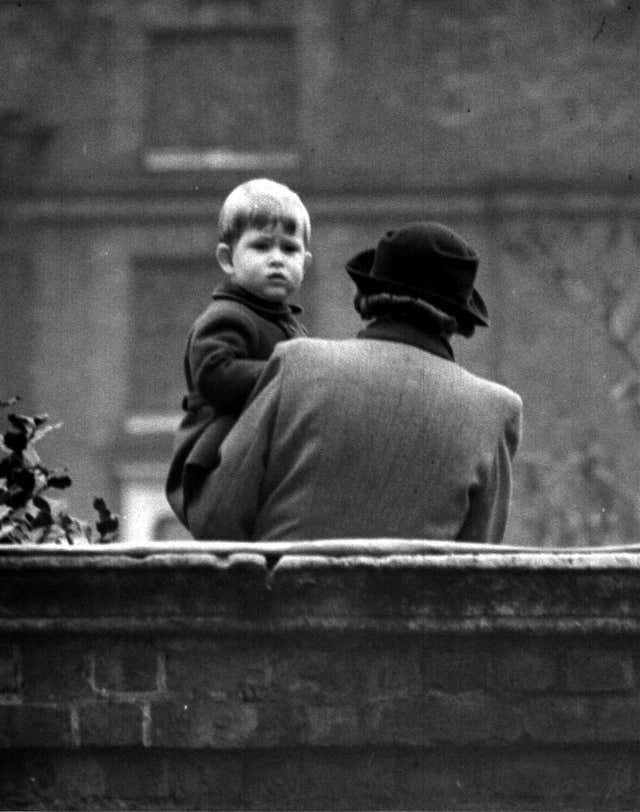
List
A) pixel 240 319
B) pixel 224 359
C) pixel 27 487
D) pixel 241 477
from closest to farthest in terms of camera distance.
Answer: pixel 241 477 → pixel 27 487 → pixel 224 359 → pixel 240 319

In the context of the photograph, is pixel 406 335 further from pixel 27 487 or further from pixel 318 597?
pixel 318 597

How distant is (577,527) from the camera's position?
2269 centimetres

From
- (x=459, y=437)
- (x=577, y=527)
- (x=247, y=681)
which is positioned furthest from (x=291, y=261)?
(x=577, y=527)

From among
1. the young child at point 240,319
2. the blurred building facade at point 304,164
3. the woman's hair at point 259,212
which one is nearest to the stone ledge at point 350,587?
the young child at point 240,319

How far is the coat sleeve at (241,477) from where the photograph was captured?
225 inches

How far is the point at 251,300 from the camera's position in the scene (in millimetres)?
6457

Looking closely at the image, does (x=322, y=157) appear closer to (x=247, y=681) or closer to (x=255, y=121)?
(x=255, y=121)

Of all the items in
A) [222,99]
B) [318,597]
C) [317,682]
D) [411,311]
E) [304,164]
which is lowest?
[317,682]

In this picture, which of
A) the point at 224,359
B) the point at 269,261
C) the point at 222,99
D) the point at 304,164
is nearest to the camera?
the point at 224,359

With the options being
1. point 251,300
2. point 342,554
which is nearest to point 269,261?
point 251,300

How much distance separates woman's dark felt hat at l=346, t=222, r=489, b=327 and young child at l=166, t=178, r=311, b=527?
0.38 meters

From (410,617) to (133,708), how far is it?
1.67 feet

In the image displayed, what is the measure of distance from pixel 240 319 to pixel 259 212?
0.96 ft

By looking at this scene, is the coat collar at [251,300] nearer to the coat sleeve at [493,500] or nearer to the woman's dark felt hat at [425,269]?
the woman's dark felt hat at [425,269]
